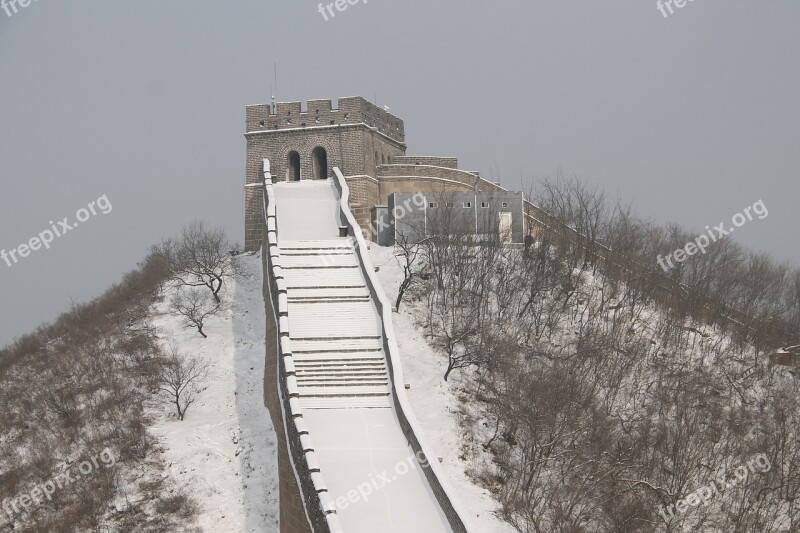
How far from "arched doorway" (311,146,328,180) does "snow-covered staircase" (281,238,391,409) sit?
7.95 metres

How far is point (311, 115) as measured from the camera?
41.3 m

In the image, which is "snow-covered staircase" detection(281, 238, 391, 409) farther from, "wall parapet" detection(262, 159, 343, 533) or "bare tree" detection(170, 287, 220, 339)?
"bare tree" detection(170, 287, 220, 339)

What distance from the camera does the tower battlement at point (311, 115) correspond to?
41.0 meters

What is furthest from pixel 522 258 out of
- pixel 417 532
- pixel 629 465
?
pixel 417 532

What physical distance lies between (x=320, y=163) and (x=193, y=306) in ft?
30.5

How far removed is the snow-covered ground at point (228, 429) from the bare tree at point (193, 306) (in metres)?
0.25

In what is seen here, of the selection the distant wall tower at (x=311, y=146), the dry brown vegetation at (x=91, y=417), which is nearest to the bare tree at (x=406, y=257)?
the distant wall tower at (x=311, y=146)

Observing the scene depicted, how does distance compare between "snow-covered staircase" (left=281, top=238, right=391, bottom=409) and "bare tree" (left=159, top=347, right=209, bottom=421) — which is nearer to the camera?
"snow-covered staircase" (left=281, top=238, right=391, bottom=409)

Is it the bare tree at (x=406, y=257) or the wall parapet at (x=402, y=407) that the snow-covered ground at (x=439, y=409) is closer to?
the bare tree at (x=406, y=257)

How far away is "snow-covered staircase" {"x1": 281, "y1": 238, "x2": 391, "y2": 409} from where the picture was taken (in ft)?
88.8

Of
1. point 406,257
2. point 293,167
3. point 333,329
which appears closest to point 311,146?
point 293,167

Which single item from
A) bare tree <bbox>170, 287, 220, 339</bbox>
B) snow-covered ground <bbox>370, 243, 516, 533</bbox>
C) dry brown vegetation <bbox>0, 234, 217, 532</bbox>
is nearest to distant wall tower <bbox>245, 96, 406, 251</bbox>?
bare tree <bbox>170, 287, 220, 339</bbox>

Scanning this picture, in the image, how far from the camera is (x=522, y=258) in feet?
125

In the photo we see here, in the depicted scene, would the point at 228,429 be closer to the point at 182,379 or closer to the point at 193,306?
the point at 182,379
